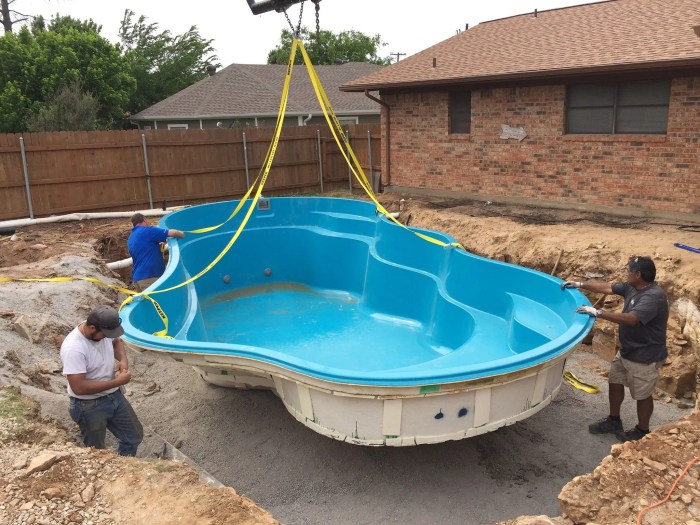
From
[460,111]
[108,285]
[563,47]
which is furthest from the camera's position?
[460,111]

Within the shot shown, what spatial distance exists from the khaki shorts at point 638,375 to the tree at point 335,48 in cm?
3906

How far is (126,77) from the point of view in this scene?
25172 mm

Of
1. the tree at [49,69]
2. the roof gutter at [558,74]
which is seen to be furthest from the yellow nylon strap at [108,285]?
the tree at [49,69]

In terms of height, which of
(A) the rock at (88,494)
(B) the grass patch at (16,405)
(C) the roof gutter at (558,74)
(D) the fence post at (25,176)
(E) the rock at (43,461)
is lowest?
(A) the rock at (88,494)

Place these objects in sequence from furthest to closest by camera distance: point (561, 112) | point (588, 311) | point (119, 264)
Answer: point (561, 112)
point (119, 264)
point (588, 311)

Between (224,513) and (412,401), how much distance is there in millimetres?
1626

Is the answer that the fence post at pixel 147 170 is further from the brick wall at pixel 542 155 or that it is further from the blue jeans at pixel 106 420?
the blue jeans at pixel 106 420

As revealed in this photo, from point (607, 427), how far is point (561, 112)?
264 inches

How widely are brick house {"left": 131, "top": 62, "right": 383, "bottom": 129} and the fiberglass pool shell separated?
1356cm

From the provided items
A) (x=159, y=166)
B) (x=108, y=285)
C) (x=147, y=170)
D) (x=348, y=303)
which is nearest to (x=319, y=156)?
(x=159, y=166)

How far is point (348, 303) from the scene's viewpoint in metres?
9.76

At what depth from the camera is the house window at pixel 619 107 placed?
9516 mm

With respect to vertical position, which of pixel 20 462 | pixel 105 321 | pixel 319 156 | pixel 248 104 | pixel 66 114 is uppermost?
pixel 248 104

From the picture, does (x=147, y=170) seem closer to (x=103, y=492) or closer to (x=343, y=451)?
(x=343, y=451)
